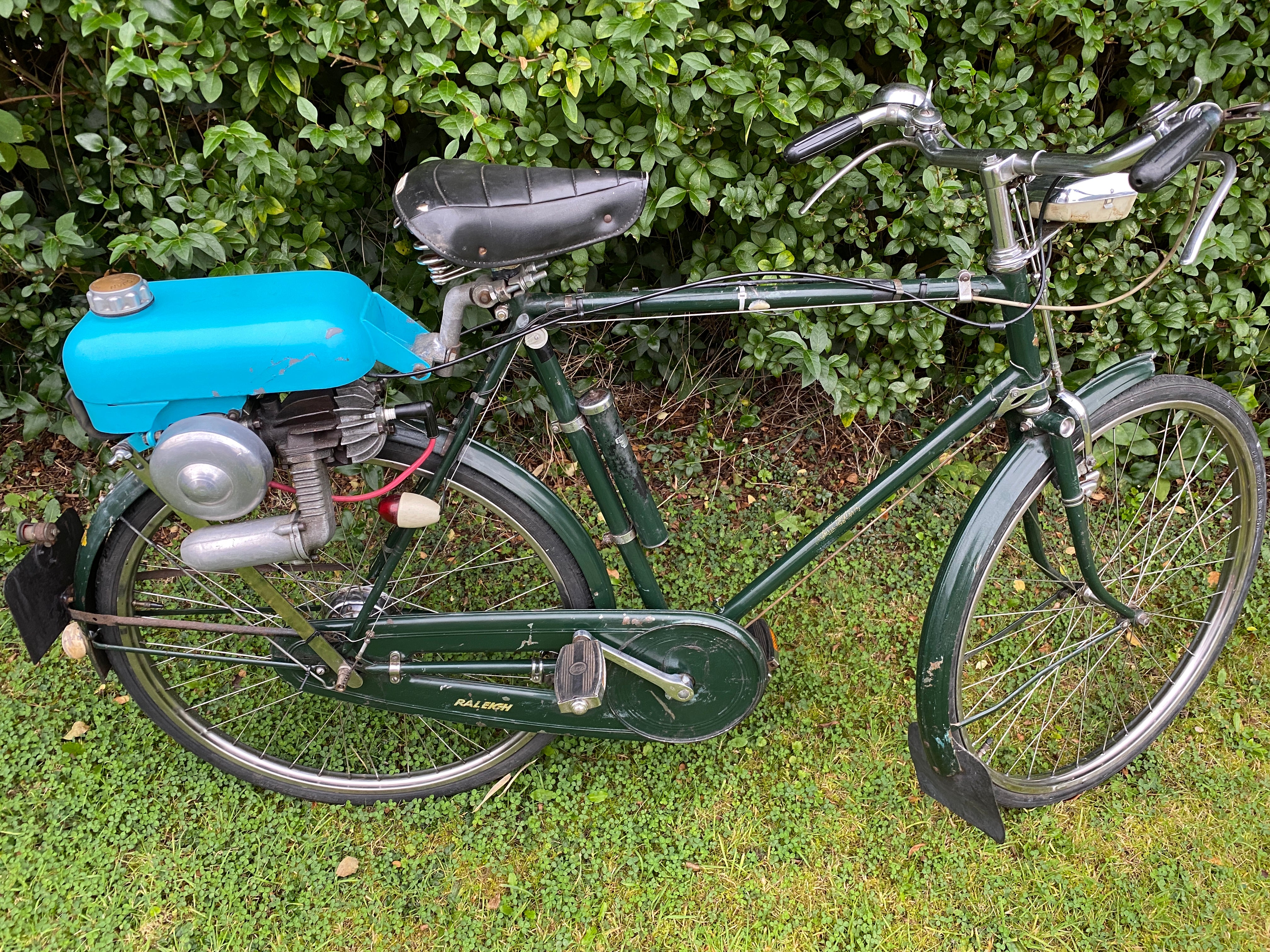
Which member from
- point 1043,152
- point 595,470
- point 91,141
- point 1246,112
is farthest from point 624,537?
point 91,141

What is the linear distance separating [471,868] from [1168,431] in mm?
2985

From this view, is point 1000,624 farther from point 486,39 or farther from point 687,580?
point 486,39

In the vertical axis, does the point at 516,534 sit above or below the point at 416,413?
below

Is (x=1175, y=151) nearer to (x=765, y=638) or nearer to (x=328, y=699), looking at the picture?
(x=765, y=638)

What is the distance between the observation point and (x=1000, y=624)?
9.95 ft

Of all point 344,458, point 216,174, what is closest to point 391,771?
point 344,458

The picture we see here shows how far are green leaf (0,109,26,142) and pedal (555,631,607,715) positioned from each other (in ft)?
6.46

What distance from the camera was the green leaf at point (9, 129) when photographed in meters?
2.25

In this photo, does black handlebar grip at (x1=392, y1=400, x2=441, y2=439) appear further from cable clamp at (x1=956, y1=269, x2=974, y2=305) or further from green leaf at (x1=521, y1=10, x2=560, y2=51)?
cable clamp at (x1=956, y1=269, x2=974, y2=305)

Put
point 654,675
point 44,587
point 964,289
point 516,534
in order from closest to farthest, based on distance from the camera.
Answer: point 964,289 < point 44,587 < point 654,675 < point 516,534

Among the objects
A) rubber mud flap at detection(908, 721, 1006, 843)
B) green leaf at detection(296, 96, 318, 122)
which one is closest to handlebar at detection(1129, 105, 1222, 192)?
rubber mud flap at detection(908, 721, 1006, 843)

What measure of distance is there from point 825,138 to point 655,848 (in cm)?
194

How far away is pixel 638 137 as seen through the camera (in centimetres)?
249

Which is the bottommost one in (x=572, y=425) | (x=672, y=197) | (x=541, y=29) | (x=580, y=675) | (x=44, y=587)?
(x=580, y=675)
